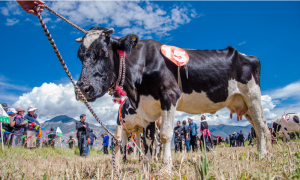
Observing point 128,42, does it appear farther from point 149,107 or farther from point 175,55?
point 149,107

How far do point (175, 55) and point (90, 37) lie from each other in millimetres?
1705

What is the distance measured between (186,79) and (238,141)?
2481cm

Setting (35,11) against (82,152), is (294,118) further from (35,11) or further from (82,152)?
(35,11)

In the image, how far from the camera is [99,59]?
3.52 m

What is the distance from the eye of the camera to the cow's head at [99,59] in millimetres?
3277

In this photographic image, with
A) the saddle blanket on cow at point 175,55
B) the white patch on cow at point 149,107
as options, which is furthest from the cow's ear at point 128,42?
the white patch on cow at point 149,107

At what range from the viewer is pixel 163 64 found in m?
3.99

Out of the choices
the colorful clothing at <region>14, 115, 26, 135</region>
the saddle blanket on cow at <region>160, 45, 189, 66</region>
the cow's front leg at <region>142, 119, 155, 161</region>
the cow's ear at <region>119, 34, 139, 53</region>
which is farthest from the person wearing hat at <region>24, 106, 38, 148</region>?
the saddle blanket on cow at <region>160, 45, 189, 66</region>

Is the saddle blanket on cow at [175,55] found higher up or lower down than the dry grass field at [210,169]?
higher up

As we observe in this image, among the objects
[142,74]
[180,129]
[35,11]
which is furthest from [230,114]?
[180,129]

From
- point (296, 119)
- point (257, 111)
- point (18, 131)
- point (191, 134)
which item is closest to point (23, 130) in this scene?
point (18, 131)

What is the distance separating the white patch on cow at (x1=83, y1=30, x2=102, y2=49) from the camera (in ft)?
11.5

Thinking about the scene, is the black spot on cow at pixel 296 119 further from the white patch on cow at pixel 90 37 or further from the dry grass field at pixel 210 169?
the white patch on cow at pixel 90 37

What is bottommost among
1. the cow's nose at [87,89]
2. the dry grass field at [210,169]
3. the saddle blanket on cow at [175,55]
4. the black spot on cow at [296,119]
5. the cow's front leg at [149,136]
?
the dry grass field at [210,169]
